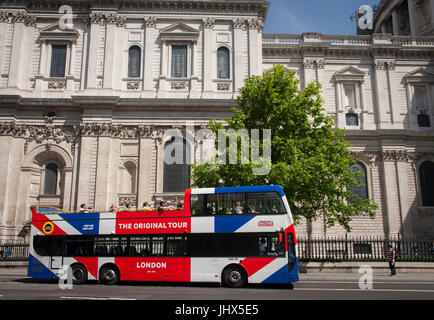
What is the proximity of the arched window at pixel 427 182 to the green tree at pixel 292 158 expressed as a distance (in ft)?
47.5

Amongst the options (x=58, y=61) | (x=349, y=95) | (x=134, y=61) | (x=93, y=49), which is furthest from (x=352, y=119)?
(x=58, y=61)

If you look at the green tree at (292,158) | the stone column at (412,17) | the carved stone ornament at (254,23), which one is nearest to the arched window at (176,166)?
the green tree at (292,158)

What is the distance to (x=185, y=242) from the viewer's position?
14.3 m

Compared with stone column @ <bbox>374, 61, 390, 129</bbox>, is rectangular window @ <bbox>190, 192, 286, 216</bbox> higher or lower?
lower

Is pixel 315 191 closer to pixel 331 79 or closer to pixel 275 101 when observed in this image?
pixel 275 101

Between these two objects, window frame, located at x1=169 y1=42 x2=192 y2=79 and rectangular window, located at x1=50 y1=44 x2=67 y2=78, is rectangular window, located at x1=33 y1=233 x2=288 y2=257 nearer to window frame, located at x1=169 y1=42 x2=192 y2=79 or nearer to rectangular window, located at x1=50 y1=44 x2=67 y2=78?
window frame, located at x1=169 y1=42 x2=192 y2=79

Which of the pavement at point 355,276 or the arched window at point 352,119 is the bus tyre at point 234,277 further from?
the arched window at point 352,119

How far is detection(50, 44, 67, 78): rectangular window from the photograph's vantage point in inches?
1158

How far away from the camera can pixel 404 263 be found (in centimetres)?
1866

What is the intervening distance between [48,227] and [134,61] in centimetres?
1807

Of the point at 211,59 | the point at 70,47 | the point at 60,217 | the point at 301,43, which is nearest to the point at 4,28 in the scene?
the point at 70,47

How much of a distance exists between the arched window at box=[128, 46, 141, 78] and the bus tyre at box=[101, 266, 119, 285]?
18.8 m

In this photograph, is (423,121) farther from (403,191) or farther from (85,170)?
(85,170)

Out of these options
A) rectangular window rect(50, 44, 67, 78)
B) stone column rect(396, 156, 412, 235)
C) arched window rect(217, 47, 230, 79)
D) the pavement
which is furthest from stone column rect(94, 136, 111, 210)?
stone column rect(396, 156, 412, 235)
